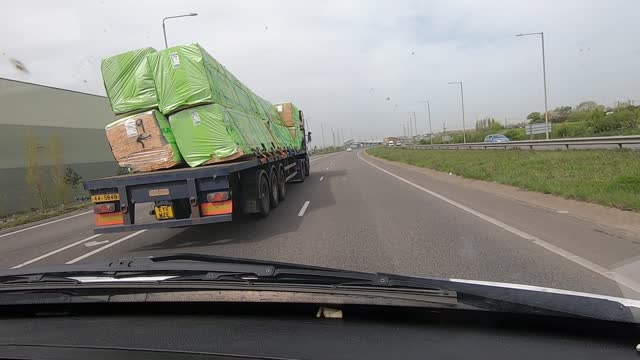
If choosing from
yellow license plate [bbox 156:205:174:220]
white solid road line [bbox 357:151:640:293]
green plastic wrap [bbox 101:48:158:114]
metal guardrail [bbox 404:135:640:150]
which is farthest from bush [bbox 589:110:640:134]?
yellow license plate [bbox 156:205:174:220]

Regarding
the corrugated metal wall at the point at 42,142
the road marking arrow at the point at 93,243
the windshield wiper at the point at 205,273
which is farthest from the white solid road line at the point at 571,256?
the corrugated metal wall at the point at 42,142

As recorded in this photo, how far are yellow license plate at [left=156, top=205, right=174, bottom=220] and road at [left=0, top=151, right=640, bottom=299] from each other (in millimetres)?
540

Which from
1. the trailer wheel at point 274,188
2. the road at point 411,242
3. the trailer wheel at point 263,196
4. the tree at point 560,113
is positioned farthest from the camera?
the tree at point 560,113

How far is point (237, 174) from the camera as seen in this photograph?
930 centimetres

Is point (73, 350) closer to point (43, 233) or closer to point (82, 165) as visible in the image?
point (43, 233)

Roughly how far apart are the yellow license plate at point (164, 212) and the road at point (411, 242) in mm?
540

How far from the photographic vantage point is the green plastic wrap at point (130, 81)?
359 inches

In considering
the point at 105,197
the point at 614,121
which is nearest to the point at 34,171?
the point at 105,197

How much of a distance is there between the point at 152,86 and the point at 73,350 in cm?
749

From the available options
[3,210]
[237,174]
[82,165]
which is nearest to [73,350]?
[237,174]

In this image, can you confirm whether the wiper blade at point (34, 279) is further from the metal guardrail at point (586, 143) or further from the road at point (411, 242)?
the metal guardrail at point (586, 143)

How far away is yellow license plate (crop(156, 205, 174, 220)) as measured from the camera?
8.18m

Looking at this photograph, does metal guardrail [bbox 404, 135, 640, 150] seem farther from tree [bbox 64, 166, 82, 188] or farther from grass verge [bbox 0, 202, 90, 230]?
tree [bbox 64, 166, 82, 188]

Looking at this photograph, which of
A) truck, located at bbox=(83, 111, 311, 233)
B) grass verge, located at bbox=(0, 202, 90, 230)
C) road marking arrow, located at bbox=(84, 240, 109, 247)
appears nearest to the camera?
truck, located at bbox=(83, 111, 311, 233)
